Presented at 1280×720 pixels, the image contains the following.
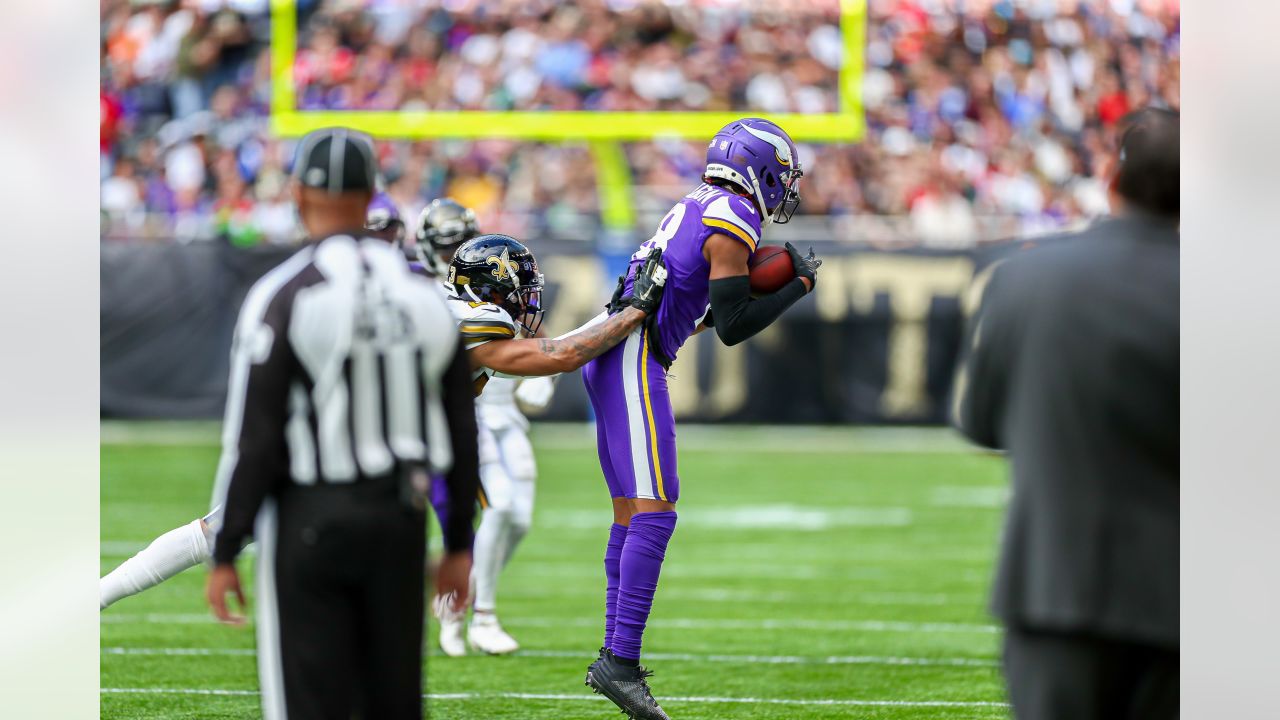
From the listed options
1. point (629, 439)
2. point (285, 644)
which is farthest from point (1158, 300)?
point (629, 439)

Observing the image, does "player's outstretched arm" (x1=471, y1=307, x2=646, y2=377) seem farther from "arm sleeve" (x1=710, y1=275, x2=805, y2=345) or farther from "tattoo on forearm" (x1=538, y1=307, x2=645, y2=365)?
"arm sleeve" (x1=710, y1=275, x2=805, y2=345)

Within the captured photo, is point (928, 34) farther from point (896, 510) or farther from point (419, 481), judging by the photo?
point (419, 481)

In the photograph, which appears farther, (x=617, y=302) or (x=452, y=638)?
(x=452, y=638)

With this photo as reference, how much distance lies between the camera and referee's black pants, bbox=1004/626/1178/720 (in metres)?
3.09

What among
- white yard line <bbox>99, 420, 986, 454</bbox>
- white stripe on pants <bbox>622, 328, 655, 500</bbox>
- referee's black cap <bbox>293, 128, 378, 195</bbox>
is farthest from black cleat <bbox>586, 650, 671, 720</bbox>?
white yard line <bbox>99, 420, 986, 454</bbox>

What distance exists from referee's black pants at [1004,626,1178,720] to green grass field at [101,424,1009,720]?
2738mm

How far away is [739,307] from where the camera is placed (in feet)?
18.1

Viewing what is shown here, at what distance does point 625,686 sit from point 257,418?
2345mm

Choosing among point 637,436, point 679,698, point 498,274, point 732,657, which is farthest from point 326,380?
point 732,657

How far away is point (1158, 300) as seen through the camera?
308 cm

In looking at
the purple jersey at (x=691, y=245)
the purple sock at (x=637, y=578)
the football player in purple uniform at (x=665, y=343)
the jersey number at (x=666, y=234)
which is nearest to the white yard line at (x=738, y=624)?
the football player in purple uniform at (x=665, y=343)

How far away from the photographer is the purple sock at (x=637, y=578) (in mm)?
5543

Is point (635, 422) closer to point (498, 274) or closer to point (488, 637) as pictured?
point (498, 274)
